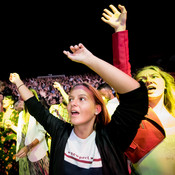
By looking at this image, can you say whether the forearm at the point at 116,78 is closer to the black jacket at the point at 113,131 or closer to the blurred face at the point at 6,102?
the black jacket at the point at 113,131

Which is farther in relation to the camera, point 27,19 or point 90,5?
point 27,19

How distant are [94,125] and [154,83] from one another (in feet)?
1.76

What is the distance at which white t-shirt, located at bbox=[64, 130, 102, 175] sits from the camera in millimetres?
841

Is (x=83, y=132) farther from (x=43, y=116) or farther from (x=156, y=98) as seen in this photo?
(x=156, y=98)

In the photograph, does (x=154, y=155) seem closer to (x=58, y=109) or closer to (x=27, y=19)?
(x=58, y=109)

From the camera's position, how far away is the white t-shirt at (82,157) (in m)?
0.84

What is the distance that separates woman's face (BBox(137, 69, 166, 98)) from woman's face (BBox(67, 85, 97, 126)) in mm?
435

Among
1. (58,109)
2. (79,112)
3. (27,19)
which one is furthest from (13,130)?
(27,19)

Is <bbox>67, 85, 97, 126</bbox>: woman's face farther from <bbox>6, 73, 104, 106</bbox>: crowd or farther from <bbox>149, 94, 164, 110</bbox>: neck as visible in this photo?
<bbox>6, 73, 104, 106</bbox>: crowd

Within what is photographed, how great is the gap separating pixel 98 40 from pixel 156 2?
9.25ft

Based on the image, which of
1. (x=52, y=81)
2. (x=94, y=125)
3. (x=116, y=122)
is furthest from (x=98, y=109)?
(x=52, y=81)

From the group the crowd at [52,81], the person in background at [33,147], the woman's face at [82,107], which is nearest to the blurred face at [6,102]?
the person in background at [33,147]

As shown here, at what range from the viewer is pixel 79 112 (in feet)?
3.05

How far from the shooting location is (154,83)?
3.76 ft
